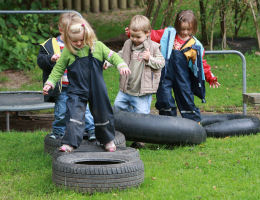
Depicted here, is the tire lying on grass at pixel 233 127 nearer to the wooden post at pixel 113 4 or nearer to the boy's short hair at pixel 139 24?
the boy's short hair at pixel 139 24

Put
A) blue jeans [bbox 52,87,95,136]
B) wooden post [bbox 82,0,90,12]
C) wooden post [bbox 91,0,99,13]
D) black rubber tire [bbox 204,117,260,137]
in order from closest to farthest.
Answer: blue jeans [bbox 52,87,95,136] < black rubber tire [bbox 204,117,260,137] < wooden post [bbox 82,0,90,12] < wooden post [bbox 91,0,99,13]

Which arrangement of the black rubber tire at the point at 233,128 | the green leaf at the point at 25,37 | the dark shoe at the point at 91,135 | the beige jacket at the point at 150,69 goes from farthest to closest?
the green leaf at the point at 25,37 → the black rubber tire at the point at 233,128 → the beige jacket at the point at 150,69 → the dark shoe at the point at 91,135

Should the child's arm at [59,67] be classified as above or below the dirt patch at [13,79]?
above

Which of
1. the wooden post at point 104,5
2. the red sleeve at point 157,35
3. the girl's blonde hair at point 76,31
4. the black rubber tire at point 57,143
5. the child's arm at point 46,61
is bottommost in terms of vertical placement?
the black rubber tire at point 57,143

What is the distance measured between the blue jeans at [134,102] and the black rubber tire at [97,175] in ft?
5.63

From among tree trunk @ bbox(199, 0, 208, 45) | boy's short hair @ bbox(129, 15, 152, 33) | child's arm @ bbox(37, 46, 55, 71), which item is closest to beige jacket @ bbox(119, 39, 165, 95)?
boy's short hair @ bbox(129, 15, 152, 33)

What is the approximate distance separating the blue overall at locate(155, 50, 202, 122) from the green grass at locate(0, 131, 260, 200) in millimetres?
540

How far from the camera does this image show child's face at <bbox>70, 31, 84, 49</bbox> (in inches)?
181

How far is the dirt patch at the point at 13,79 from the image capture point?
10.8 meters

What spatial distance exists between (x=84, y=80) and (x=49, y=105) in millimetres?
3006

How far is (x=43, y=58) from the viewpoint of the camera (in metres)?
A: 5.40

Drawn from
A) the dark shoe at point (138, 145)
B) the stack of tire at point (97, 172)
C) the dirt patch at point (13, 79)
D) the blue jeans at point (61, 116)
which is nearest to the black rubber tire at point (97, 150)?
→ the stack of tire at point (97, 172)

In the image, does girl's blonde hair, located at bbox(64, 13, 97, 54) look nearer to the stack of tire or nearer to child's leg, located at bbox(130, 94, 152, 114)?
the stack of tire

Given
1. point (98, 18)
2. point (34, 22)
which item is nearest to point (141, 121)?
point (34, 22)
